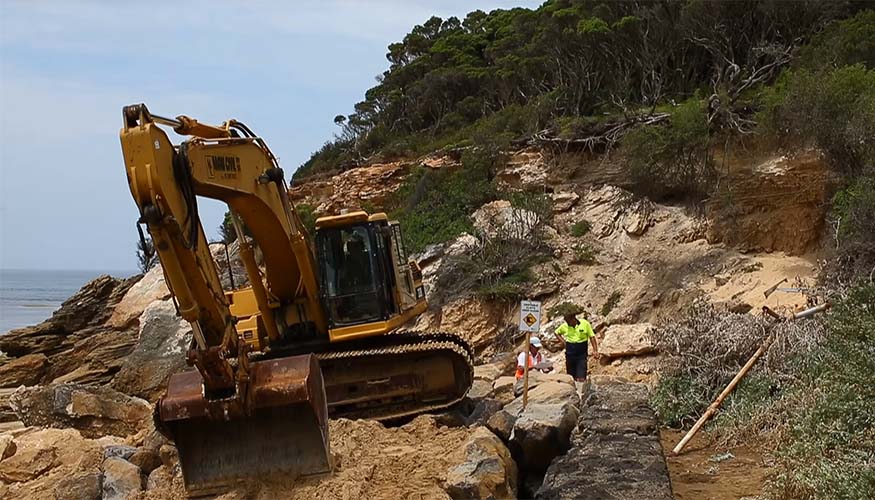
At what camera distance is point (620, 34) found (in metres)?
25.8

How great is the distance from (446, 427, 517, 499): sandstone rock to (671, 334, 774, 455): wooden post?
2083mm

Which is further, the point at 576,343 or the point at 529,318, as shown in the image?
the point at 576,343

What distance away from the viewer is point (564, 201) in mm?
20875

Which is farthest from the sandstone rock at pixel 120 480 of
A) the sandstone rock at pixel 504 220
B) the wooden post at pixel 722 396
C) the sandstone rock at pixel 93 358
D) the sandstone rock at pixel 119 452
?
the sandstone rock at pixel 504 220

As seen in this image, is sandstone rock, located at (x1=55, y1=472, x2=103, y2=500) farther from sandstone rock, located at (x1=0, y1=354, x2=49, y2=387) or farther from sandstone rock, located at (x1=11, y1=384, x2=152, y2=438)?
sandstone rock, located at (x1=0, y1=354, x2=49, y2=387)

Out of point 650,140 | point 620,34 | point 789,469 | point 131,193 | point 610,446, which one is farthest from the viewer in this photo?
point 620,34

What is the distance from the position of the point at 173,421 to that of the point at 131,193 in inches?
69.7

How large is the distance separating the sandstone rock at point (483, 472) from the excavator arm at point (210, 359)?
1.03 metres

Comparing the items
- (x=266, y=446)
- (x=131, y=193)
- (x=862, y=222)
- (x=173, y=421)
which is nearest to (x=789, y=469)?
(x=266, y=446)

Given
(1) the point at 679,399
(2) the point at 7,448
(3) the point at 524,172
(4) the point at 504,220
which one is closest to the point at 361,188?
(3) the point at 524,172

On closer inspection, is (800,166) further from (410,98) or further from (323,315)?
(410,98)

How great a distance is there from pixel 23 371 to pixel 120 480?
11529mm

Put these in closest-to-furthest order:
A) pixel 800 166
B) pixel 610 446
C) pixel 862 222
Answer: pixel 610 446
pixel 862 222
pixel 800 166

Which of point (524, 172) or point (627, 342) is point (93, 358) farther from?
point (524, 172)
